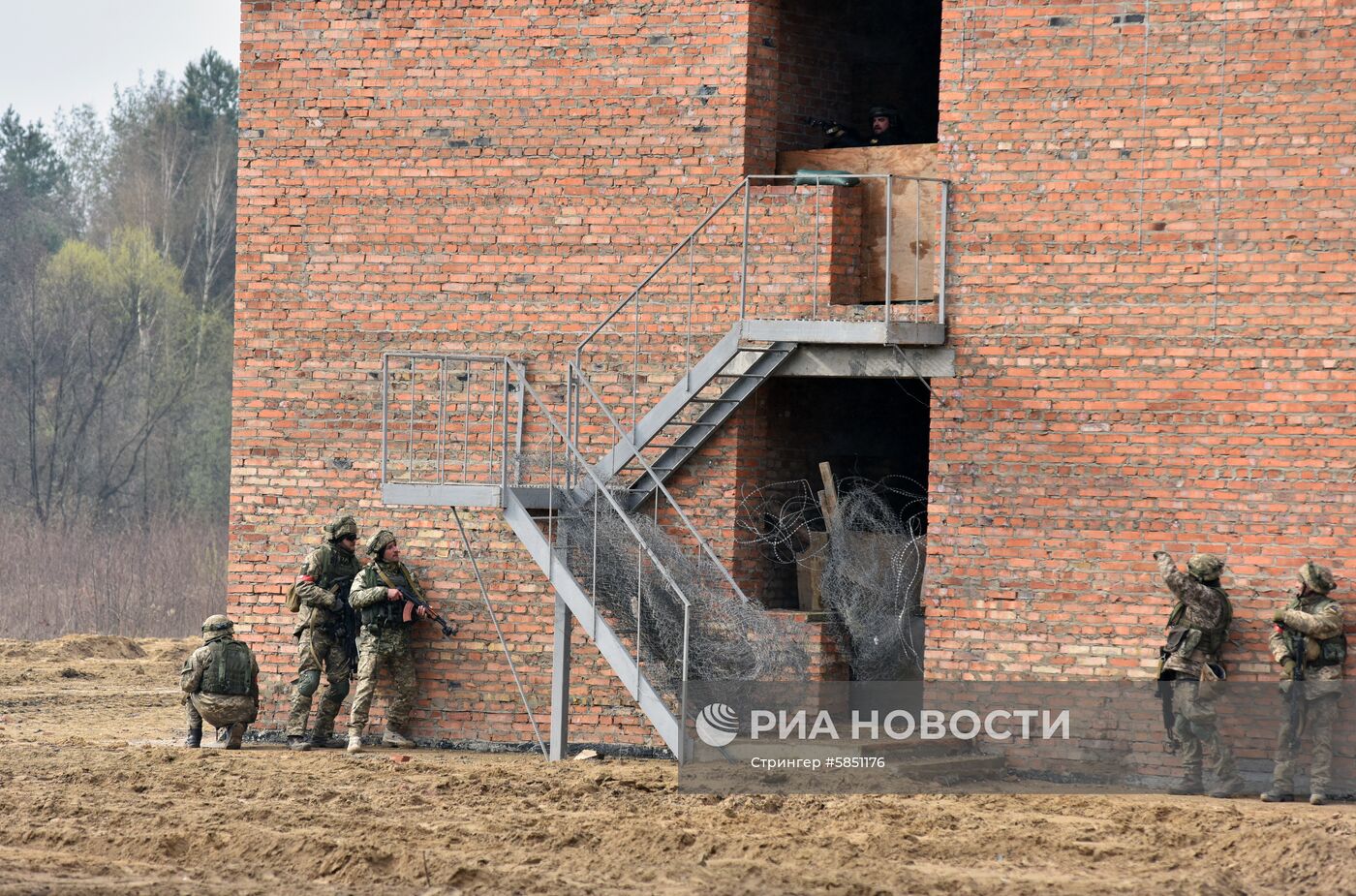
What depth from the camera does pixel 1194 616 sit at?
1367cm

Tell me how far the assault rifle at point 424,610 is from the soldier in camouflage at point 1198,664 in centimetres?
572

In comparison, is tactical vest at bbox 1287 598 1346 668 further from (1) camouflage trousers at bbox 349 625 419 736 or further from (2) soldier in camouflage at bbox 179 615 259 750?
(2) soldier in camouflage at bbox 179 615 259 750

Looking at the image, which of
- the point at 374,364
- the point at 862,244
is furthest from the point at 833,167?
the point at 374,364

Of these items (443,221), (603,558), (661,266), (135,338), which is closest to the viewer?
(661,266)

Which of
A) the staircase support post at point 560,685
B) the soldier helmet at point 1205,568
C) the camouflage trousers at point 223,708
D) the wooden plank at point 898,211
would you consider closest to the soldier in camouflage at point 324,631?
the camouflage trousers at point 223,708

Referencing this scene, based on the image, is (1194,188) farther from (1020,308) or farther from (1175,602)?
(1175,602)

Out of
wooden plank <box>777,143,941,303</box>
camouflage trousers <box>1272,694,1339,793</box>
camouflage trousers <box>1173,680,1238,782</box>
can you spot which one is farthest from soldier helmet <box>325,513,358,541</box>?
camouflage trousers <box>1272,694,1339,793</box>

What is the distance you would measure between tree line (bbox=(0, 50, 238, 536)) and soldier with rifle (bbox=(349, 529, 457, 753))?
24.3 metres

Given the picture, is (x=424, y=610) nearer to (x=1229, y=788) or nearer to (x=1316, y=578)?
(x=1229, y=788)

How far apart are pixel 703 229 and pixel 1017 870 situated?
611cm

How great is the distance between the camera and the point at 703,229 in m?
15.4

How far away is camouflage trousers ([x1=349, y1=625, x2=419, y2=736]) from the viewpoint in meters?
15.5

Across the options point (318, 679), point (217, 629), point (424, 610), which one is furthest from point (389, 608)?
point (217, 629)

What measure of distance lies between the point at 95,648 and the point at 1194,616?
15.0m
